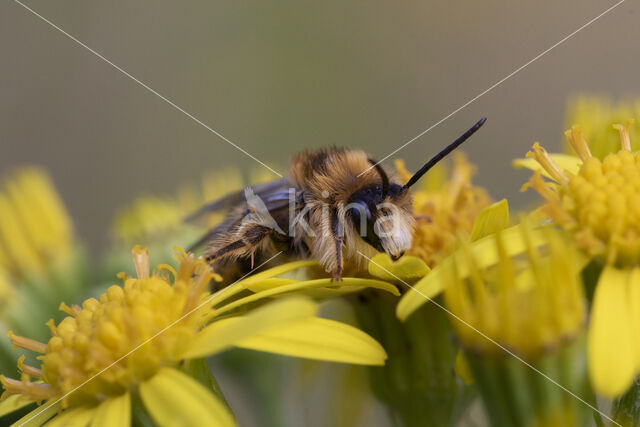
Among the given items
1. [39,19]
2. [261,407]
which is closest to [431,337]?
[261,407]

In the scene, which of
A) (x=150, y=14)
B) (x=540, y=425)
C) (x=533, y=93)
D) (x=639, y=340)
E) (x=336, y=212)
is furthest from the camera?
(x=150, y=14)

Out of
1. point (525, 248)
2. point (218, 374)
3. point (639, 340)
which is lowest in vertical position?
point (639, 340)

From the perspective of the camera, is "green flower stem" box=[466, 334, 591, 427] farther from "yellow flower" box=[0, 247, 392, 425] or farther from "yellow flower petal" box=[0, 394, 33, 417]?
"yellow flower petal" box=[0, 394, 33, 417]

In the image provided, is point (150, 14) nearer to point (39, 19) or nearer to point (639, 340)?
point (39, 19)

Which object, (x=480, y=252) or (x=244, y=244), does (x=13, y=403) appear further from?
(x=480, y=252)

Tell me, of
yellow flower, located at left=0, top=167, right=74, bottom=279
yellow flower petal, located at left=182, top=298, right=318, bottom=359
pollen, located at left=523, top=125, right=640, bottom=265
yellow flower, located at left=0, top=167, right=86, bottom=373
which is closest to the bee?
pollen, located at left=523, top=125, right=640, bottom=265

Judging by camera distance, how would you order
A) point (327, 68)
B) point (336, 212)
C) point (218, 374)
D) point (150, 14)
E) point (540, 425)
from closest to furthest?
point (540, 425) < point (336, 212) < point (218, 374) < point (327, 68) < point (150, 14)

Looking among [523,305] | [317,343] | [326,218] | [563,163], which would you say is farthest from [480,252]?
[563,163]
